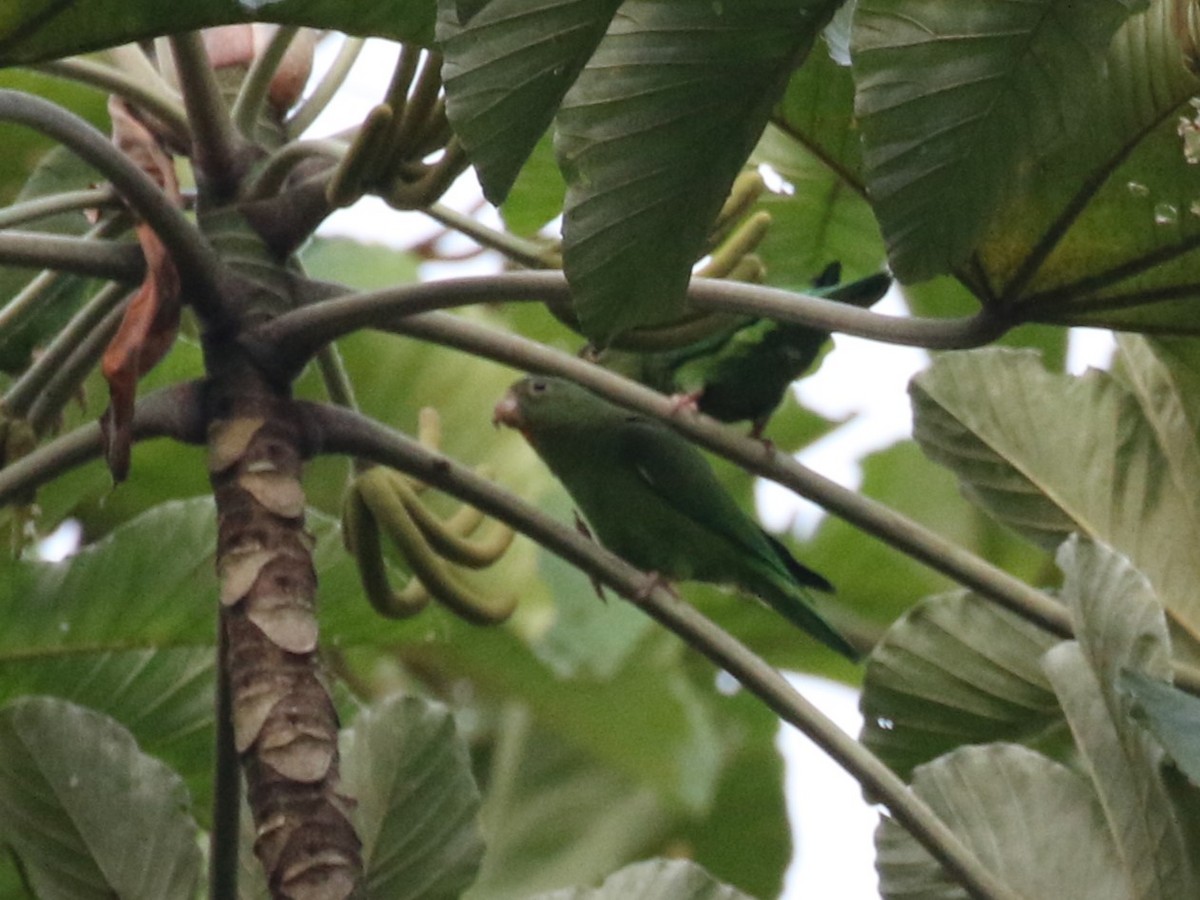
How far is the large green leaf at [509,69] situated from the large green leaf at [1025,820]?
56cm

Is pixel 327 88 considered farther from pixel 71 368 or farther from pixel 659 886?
pixel 659 886

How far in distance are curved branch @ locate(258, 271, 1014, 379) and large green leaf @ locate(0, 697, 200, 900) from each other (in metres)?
0.32

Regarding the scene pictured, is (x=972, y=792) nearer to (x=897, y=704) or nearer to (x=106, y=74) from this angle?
(x=897, y=704)

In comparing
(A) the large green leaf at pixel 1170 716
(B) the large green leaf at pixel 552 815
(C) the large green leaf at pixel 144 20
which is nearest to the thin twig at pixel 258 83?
(C) the large green leaf at pixel 144 20

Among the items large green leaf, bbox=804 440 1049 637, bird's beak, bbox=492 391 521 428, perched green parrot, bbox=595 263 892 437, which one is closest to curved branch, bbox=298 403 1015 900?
perched green parrot, bbox=595 263 892 437

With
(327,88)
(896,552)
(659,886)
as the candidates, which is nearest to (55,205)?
(327,88)

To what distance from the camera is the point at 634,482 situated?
1886 millimetres

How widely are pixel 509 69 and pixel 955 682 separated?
70 cm

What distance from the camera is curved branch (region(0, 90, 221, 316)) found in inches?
41.8

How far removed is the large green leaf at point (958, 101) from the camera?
0.84 meters

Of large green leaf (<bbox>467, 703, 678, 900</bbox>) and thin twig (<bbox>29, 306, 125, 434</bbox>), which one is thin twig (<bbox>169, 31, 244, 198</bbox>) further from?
large green leaf (<bbox>467, 703, 678, 900</bbox>)

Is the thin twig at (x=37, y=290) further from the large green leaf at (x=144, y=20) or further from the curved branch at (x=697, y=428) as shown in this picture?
the large green leaf at (x=144, y=20)

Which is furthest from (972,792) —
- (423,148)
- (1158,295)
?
(423,148)

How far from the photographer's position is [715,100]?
0.86 m
